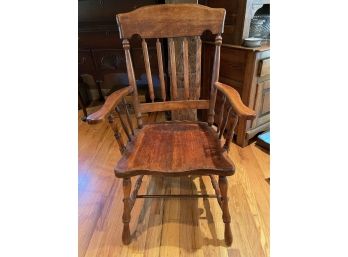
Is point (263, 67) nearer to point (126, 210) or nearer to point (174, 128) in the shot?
point (174, 128)

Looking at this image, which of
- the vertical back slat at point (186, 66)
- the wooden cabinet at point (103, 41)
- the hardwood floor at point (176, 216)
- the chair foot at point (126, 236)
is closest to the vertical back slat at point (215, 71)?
the vertical back slat at point (186, 66)

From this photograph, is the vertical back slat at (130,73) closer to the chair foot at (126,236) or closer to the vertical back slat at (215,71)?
the vertical back slat at (215,71)

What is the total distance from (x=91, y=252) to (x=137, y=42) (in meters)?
1.88

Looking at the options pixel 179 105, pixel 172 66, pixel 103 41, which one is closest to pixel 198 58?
pixel 172 66

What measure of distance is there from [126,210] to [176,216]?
347 millimetres

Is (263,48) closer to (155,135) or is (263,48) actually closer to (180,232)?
(155,135)

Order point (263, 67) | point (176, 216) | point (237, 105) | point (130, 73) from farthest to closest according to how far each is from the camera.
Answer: point (263, 67) → point (176, 216) → point (130, 73) → point (237, 105)

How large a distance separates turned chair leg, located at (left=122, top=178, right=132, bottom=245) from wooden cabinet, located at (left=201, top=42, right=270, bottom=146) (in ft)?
3.44

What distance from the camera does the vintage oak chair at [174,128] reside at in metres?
0.93

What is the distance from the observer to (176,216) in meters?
1.29

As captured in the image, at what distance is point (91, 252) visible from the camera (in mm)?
1127

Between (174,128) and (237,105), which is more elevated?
(237,105)

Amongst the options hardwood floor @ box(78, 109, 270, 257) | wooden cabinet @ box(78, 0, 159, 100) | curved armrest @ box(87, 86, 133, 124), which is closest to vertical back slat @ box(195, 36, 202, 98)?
curved armrest @ box(87, 86, 133, 124)
